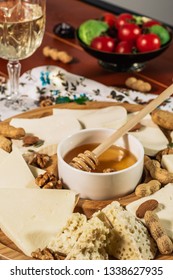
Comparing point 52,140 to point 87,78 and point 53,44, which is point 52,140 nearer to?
point 87,78

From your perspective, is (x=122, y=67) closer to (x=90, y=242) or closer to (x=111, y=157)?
(x=111, y=157)

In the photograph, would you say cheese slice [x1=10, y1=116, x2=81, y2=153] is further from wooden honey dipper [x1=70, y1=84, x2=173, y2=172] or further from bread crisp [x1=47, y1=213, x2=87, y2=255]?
bread crisp [x1=47, y1=213, x2=87, y2=255]

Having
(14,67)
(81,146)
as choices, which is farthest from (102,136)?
(14,67)

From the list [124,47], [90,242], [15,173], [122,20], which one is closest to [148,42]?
[124,47]

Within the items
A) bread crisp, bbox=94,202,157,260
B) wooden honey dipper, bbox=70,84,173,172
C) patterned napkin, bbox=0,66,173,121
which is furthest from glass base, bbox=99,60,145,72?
bread crisp, bbox=94,202,157,260

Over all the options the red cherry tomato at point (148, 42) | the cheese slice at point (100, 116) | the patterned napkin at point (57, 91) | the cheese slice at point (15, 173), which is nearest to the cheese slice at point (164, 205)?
A: the cheese slice at point (15, 173)
